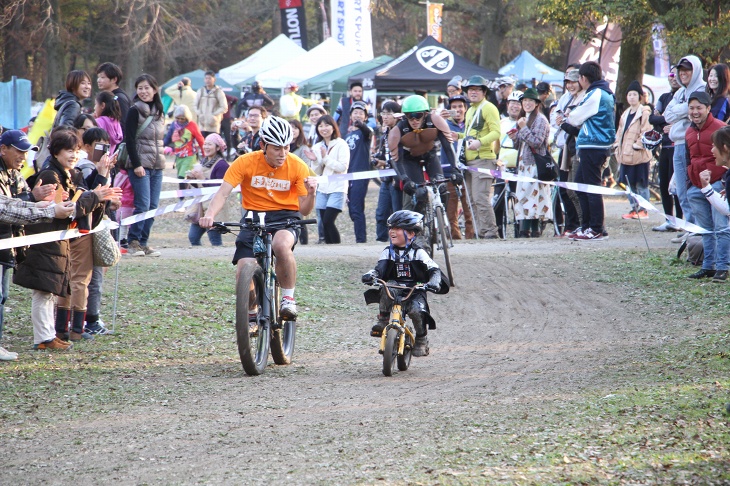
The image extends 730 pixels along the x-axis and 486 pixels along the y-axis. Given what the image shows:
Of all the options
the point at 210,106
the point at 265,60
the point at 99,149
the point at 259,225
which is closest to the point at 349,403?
the point at 259,225

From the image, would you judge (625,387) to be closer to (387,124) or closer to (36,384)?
(36,384)

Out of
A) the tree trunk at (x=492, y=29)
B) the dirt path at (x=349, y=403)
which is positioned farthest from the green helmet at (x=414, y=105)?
the tree trunk at (x=492, y=29)

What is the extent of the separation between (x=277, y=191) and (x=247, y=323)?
4.11 feet

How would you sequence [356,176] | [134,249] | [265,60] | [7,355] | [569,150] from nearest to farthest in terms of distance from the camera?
[7,355] < [134,249] < [356,176] < [569,150] < [265,60]

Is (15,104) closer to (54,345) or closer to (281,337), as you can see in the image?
(54,345)

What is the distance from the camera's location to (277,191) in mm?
7684

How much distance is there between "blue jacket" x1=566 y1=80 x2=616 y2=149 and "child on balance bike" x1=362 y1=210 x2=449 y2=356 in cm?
649

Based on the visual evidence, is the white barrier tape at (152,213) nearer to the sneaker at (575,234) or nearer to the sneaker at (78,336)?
the sneaker at (78,336)

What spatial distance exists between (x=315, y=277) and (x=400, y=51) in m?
48.9

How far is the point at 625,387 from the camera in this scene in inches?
265

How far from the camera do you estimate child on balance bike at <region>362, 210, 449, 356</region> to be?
7.59 meters

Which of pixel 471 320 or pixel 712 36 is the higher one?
pixel 712 36

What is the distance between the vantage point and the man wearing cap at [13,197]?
7277 millimetres

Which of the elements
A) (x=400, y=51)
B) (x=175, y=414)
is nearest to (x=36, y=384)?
(x=175, y=414)
